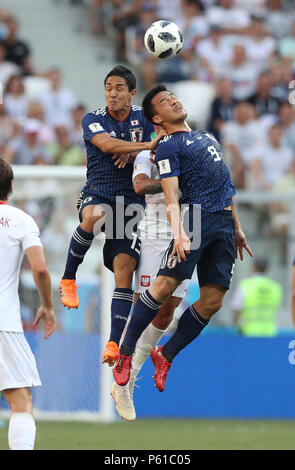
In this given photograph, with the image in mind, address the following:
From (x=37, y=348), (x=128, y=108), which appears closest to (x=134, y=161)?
(x=128, y=108)

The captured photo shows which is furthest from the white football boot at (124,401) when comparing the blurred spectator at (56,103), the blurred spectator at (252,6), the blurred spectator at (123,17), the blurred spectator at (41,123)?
the blurred spectator at (252,6)

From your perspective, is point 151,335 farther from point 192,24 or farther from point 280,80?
point 192,24

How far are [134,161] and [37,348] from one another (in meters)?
5.98

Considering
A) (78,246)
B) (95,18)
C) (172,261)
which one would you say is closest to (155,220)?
(78,246)

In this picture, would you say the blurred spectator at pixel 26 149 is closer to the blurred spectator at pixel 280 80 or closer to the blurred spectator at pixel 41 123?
the blurred spectator at pixel 41 123

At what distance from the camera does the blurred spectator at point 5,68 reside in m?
17.9

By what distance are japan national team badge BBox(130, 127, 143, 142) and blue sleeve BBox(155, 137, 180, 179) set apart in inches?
21.0

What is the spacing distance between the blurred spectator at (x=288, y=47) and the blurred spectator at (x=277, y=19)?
0.12 metres

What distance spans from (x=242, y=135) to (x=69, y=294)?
9.06 meters

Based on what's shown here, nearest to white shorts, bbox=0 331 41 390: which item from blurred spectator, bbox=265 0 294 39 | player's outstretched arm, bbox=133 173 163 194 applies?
player's outstretched arm, bbox=133 173 163 194

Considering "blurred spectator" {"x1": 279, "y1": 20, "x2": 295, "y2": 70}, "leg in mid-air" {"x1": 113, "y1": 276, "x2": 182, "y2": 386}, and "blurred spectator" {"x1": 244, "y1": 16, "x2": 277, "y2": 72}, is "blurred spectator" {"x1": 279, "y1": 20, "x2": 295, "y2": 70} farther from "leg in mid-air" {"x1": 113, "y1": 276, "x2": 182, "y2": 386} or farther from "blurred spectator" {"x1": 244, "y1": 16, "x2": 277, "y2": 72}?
"leg in mid-air" {"x1": 113, "y1": 276, "x2": 182, "y2": 386}

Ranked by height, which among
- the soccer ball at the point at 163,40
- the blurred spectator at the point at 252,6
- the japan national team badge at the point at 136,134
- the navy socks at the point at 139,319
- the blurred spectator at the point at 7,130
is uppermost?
the blurred spectator at the point at 252,6

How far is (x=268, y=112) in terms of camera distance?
1889 cm

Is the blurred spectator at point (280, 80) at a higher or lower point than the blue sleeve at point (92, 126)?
higher
